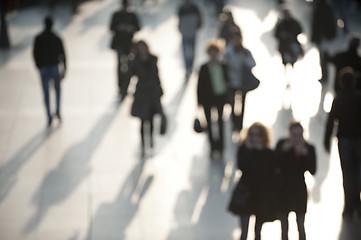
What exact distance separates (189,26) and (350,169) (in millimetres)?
7057

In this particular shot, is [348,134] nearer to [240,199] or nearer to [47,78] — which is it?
[240,199]

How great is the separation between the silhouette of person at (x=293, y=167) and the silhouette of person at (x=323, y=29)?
722 centimetres

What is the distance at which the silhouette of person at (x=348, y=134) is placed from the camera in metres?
9.75

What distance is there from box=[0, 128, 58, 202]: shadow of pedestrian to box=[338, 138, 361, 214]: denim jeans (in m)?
4.50

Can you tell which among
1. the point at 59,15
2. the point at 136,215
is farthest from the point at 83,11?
the point at 136,215

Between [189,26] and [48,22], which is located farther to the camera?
[189,26]

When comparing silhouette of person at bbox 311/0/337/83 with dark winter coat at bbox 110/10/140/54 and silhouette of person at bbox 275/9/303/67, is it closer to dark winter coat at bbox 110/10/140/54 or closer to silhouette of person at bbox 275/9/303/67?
silhouette of person at bbox 275/9/303/67

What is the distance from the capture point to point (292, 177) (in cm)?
852

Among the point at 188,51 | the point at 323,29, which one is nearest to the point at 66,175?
the point at 188,51

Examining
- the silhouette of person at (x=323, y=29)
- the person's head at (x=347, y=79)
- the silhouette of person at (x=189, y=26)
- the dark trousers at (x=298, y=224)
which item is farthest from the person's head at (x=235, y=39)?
the silhouette of person at (x=189, y=26)

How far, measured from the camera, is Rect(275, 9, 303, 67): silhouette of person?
14.5 meters

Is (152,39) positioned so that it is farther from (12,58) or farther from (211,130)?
(211,130)

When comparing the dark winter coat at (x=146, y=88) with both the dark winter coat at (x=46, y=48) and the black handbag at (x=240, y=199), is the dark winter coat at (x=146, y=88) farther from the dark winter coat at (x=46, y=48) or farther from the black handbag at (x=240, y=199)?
the black handbag at (x=240, y=199)

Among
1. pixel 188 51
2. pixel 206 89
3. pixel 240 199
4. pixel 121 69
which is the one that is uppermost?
pixel 188 51
